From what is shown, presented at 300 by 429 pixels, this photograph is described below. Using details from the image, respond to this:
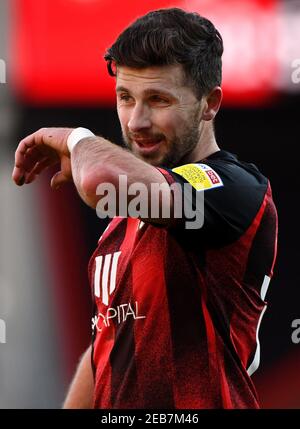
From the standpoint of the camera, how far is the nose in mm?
2240

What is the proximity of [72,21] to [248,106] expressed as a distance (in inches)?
46.1

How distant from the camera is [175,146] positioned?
2309mm

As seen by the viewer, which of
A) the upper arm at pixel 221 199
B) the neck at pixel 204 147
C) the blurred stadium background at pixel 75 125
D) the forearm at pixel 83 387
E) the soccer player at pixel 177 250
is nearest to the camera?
the upper arm at pixel 221 199

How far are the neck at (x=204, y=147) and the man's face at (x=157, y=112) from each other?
3 centimetres

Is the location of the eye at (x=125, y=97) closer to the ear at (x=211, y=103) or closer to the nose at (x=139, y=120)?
the nose at (x=139, y=120)

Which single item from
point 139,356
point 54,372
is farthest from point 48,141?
point 54,372

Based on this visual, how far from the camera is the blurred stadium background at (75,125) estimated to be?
16.0ft

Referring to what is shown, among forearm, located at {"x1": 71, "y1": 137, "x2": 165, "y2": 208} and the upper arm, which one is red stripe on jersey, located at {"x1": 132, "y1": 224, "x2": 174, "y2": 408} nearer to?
the upper arm

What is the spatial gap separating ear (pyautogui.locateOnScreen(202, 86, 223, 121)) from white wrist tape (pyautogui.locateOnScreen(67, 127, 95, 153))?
1.54ft

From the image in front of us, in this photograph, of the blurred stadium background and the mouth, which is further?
the blurred stadium background

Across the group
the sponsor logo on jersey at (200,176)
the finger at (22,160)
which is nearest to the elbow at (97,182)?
the sponsor logo on jersey at (200,176)

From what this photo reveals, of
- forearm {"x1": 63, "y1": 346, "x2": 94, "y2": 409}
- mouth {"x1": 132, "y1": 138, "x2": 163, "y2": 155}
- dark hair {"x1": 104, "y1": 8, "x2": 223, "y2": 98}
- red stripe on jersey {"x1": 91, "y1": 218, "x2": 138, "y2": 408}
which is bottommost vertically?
forearm {"x1": 63, "y1": 346, "x2": 94, "y2": 409}

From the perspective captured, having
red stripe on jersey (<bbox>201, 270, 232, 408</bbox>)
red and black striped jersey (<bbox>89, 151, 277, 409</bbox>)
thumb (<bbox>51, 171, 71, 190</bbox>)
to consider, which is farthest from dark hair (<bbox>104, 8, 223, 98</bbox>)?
red stripe on jersey (<bbox>201, 270, 232, 408</bbox>)

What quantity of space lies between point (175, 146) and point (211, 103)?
0.25 metres
